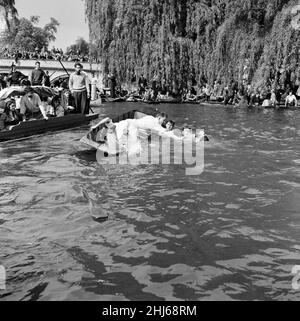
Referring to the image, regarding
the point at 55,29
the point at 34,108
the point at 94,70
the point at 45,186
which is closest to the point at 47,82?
the point at 34,108

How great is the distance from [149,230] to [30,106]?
35.4 ft

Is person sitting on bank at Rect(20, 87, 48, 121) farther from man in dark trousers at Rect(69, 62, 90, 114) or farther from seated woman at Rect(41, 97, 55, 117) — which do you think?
man in dark trousers at Rect(69, 62, 90, 114)

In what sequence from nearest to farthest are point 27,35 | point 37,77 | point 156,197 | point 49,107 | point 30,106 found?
point 156,197 → point 30,106 → point 49,107 → point 37,77 → point 27,35

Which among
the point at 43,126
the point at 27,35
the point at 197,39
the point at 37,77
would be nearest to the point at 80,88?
the point at 43,126

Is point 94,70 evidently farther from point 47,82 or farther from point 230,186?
point 230,186

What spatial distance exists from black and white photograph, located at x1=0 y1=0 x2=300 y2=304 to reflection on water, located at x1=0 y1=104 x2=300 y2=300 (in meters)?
→ 0.02

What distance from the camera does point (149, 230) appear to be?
292 inches

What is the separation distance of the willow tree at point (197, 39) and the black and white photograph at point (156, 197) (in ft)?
0.37

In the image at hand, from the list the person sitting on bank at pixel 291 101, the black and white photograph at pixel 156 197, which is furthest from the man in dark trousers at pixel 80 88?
the person sitting on bank at pixel 291 101

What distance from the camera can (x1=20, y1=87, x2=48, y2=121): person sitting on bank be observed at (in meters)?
16.8

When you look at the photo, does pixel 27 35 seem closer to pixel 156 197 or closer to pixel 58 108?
pixel 58 108

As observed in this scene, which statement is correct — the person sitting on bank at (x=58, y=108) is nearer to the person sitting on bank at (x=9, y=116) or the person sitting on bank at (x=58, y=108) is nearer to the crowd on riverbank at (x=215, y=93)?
the person sitting on bank at (x=9, y=116)

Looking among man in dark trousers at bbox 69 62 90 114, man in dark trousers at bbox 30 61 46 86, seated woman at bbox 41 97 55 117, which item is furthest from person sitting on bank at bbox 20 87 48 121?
man in dark trousers at bbox 30 61 46 86
